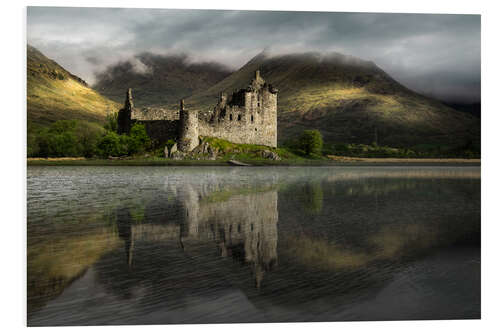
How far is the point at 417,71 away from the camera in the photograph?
13.7m

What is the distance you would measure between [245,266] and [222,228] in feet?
7.83

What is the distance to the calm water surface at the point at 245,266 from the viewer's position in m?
4.57

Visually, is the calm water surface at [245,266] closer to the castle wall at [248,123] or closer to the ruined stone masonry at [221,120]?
the ruined stone masonry at [221,120]

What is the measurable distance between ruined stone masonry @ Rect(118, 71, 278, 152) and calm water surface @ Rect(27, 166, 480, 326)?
28.1m

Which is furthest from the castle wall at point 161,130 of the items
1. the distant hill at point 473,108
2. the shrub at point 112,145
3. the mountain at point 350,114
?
the mountain at point 350,114

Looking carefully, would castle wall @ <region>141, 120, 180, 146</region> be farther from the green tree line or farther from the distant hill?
the distant hill

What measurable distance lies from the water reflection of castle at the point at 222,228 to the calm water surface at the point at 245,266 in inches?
1.1

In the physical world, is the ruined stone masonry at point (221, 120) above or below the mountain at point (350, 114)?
below

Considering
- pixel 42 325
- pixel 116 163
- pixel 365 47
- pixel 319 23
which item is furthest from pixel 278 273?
pixel 116 163

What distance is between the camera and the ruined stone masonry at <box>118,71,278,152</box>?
1496 inches

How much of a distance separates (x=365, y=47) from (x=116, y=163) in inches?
1052

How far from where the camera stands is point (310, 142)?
42000 mm

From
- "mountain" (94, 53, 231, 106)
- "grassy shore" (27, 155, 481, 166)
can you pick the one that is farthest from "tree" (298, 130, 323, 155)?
"mountain" (94, 53, 231, 106)
